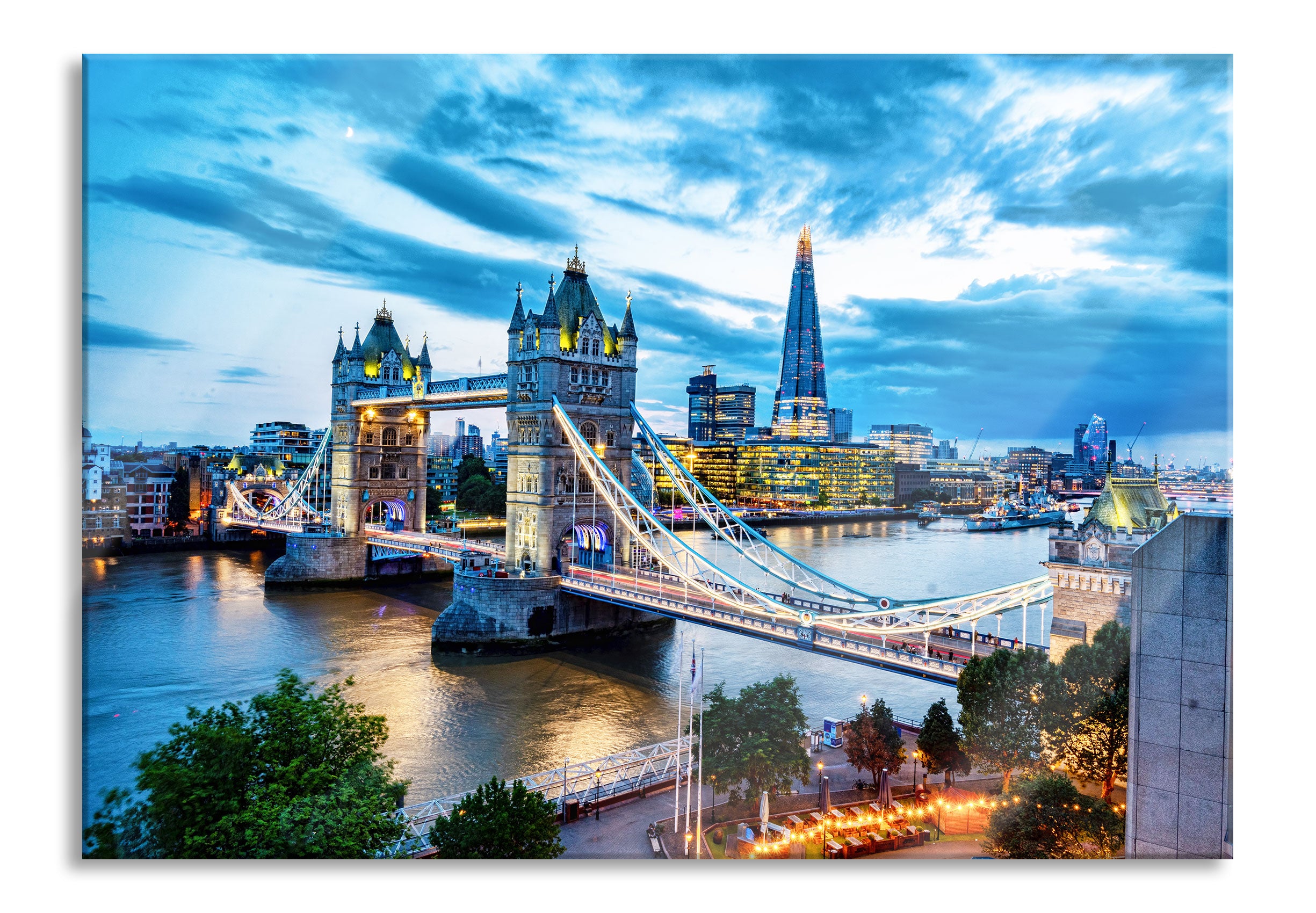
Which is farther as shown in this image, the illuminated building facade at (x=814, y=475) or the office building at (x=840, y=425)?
the illuminated building facade at (x=814, y=475)

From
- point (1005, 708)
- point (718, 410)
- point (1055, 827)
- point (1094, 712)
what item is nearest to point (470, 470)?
point (718, 410)

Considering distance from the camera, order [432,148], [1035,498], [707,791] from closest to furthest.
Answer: [707,791] < [432,148] < [1035,498]

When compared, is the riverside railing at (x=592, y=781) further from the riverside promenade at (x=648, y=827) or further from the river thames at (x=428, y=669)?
the river thames at (x=428, y=669)

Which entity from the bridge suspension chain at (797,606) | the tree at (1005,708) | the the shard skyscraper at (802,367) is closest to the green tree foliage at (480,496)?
the the shard skyscraper at (802,367)

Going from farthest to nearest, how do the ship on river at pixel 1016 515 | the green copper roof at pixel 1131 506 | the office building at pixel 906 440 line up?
the office building at pixel 906 440 → the ship on river at pixel 1016 515 → the green copper roof at pixel 1131 506

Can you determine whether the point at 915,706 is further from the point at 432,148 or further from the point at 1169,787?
the point at 432,148

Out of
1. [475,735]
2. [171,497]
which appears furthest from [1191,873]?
[171,497]
